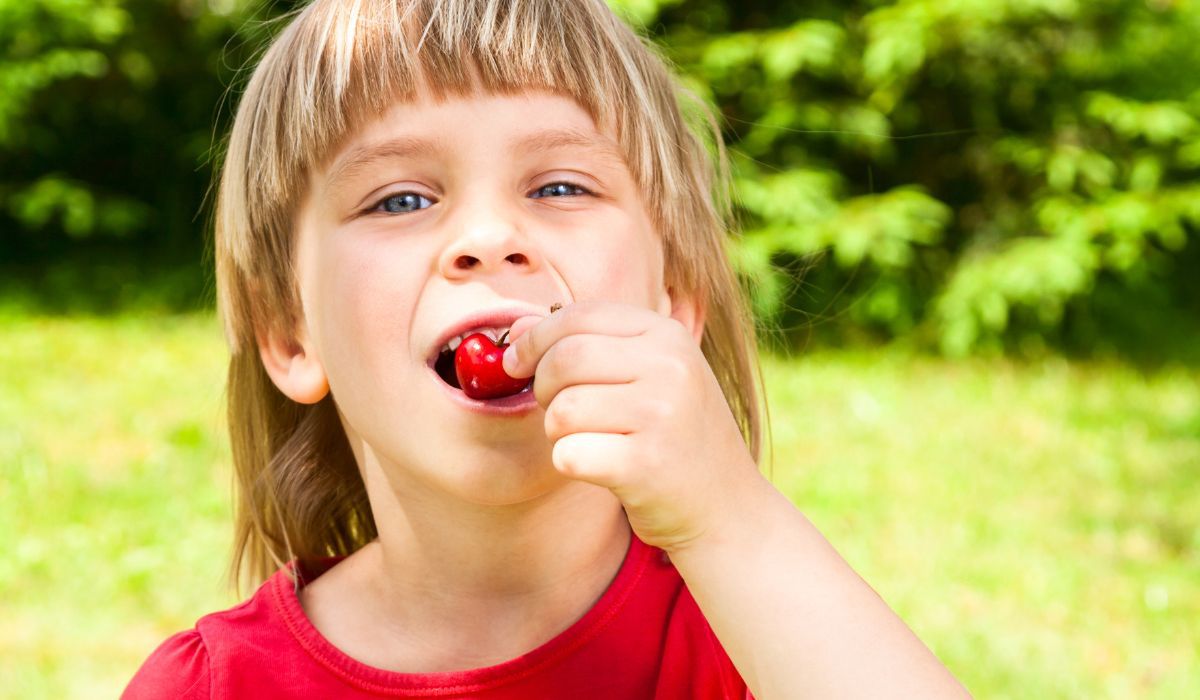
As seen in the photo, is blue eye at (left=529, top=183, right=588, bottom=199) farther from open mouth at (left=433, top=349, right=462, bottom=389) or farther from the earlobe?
the earlobe

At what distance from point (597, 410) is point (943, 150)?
6.76 metres

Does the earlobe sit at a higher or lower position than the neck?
higher

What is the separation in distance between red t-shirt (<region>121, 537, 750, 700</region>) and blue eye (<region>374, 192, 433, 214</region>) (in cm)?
55

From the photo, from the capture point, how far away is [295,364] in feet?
5.96

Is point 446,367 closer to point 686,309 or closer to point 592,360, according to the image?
point 592,360

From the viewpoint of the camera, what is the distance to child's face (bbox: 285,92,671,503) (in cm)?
140

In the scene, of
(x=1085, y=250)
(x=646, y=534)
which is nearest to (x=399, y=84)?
(x=646, y=534)

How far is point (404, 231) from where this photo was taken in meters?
1.50

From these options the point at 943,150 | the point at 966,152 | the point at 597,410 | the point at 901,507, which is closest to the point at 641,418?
the point at 597,410

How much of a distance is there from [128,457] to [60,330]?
2.62 meters

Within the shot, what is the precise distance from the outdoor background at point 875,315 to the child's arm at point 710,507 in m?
1.08

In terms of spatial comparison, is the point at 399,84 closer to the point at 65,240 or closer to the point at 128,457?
the point at 128,457

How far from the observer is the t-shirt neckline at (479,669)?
1.58 meters

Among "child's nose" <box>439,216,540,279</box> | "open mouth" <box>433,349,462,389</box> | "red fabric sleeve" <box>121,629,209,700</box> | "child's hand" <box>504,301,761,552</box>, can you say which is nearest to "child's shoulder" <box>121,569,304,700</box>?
"red fabric sleeve" <box>121,629,209,700</box>
